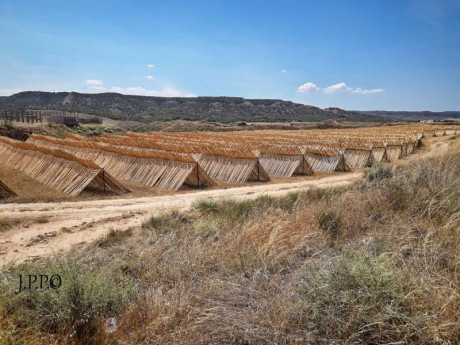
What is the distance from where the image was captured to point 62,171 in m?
16.4

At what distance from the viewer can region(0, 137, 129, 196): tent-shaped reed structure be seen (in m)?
15.3

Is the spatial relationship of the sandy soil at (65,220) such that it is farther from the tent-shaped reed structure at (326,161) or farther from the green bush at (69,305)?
the tent-shaped reed structure at (326,161)

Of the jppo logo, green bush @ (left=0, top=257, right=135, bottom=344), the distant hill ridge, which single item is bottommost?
green bush @ (left=0, top=257, right=135, bottom=344)

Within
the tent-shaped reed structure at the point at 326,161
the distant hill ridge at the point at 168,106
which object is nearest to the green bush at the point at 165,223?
the tent-shaped reed structure at the point at 326,161

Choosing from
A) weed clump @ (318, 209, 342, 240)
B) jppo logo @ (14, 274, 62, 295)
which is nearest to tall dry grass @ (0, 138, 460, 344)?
jppo logo @ (14, 274, 62, 295)

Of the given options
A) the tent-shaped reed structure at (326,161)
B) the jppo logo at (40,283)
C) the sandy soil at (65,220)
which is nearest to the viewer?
the jppo logo at (40,283)

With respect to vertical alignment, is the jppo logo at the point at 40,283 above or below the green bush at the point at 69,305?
above

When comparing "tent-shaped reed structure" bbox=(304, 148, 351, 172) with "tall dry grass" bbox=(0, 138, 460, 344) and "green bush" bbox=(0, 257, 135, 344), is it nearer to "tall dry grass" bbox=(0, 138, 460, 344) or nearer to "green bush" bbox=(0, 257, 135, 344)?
"tall dry grass" bbox=(0, 138, 460, 344)

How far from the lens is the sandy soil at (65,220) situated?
335 inches

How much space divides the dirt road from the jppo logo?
7.87 feet

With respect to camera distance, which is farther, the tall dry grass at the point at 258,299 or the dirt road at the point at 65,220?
the dirt road at the point at 65,220

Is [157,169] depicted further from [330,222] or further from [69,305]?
[69,305]

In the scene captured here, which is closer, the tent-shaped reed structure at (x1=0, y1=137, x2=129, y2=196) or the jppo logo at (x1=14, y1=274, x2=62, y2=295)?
the jppo logo at (x1=14, y1=274, x2=62, y2=295)

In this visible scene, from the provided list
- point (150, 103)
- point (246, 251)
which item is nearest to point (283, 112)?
point (150, 103)
